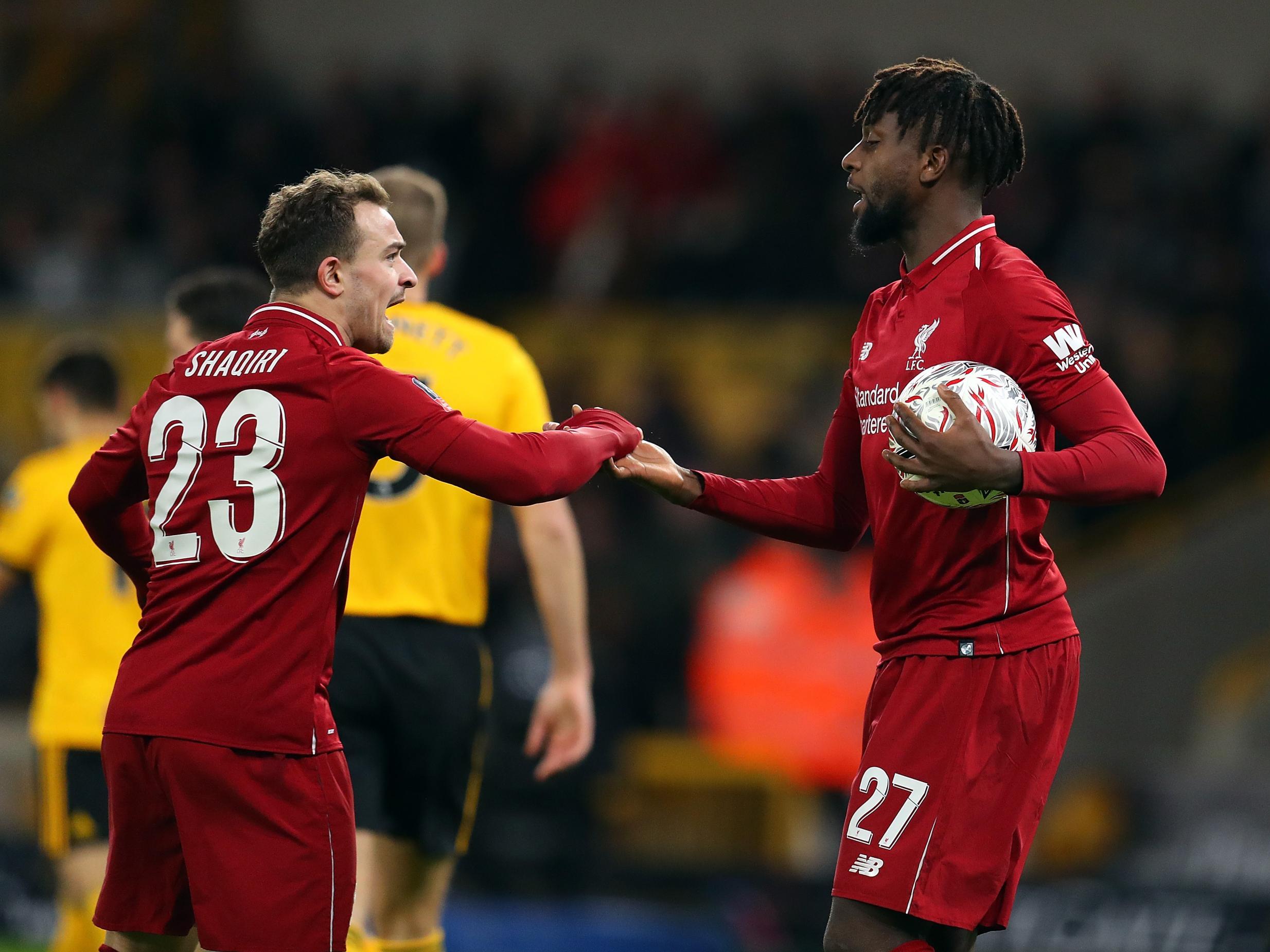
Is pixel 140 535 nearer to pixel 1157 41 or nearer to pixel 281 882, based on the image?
pixel 281 882

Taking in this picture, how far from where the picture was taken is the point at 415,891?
5027mm

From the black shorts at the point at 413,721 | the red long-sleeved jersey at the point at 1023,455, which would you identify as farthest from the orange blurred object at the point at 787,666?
the red long-sleeved jersey at the point at 1023,455

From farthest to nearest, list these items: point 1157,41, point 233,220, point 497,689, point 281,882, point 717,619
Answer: point 1157,41, point 233,220, point 717,619, point 497,689, point 281,882

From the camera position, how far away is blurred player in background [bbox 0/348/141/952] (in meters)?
5.83

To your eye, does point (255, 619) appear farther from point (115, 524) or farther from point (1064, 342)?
point (1064, 342)

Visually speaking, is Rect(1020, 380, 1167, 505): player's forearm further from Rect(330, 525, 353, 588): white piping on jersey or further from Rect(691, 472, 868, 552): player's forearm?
Rect(330, 525, 353, 588): white piping on jersey

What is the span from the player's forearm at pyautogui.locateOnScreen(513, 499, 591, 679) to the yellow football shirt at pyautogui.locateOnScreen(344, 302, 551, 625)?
15 cm

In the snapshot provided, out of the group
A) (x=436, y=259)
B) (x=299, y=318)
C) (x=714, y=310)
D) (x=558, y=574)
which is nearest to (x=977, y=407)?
(x=299, y=318)

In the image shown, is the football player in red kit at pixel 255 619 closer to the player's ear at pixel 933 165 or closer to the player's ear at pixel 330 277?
the player's ear at pixel 330 277

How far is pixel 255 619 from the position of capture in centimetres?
349

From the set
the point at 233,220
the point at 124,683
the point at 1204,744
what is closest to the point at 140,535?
the point at 124,683

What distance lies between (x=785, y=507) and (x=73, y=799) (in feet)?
9.61

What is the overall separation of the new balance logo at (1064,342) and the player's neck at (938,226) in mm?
398

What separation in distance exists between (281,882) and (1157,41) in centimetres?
1257
